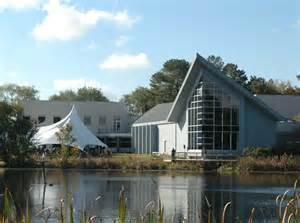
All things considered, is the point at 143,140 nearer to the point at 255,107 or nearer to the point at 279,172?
the point at 255,107

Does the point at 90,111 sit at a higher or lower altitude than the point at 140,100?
lower

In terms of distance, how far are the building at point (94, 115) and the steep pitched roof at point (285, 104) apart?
24429mm

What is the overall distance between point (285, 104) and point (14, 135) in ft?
101

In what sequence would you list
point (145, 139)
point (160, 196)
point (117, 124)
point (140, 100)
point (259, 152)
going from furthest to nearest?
point (140, 100), point (117, 124), point (145, 139), point (259, 152), point (160, 196)

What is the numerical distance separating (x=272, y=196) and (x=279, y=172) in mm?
19708

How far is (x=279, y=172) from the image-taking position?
149 feet

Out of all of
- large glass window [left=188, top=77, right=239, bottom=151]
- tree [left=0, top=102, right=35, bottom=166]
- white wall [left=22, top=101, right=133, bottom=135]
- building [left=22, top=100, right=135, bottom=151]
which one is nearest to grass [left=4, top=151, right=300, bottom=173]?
tree [left=0, top=102, right=35, bottom=166]

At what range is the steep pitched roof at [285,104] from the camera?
67125mm

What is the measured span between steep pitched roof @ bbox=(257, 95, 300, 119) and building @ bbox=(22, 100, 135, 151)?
24429mm

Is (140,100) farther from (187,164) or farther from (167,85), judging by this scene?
(187,164)

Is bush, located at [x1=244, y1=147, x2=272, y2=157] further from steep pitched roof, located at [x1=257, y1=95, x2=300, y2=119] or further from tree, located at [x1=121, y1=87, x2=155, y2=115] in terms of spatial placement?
tree, located at [x1=121, y1=87, x2=155, y2=115]

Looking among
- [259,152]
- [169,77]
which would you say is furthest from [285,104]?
[169,77]

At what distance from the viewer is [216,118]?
57.4m

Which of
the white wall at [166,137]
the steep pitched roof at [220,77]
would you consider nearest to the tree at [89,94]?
the white wall at [166,137]
